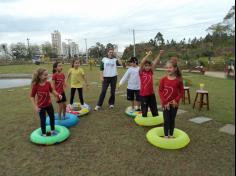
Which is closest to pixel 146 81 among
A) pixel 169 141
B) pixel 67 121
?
pixel 169 141

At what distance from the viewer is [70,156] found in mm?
3650

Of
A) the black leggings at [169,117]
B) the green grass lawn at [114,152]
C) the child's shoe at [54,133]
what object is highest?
the black leggings at [169,117]

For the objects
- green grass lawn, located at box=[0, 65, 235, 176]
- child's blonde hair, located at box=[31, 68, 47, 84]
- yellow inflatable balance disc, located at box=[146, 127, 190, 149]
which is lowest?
green grass lawn, located at box=[0, 65, 235, 176]

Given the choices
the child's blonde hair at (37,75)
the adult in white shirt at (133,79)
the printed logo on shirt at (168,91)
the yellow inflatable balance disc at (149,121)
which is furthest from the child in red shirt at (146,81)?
the child's blonde hair at (37,75)

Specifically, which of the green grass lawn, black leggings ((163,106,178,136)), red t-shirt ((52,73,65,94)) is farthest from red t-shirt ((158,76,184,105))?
red t-shirt ((52,73,65,94))

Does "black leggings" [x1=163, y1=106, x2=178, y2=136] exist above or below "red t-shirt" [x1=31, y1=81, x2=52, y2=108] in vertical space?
below

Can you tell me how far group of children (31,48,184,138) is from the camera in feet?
12.6

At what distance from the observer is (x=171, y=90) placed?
383cm

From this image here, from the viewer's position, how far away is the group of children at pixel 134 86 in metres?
3.85

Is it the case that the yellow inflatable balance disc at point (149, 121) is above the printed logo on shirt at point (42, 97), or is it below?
below

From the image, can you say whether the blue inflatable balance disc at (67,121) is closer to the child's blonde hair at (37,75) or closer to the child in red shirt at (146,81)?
the child's blonde hair at (37,75)

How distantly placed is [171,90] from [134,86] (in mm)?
Result: 1990

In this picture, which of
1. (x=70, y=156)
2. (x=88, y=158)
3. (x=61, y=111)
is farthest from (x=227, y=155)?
(x=61, y=111)

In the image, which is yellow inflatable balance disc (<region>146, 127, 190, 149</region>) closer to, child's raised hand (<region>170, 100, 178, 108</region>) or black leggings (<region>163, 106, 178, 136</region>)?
black leggings (<region>163, 106, 178, 136</region>)
